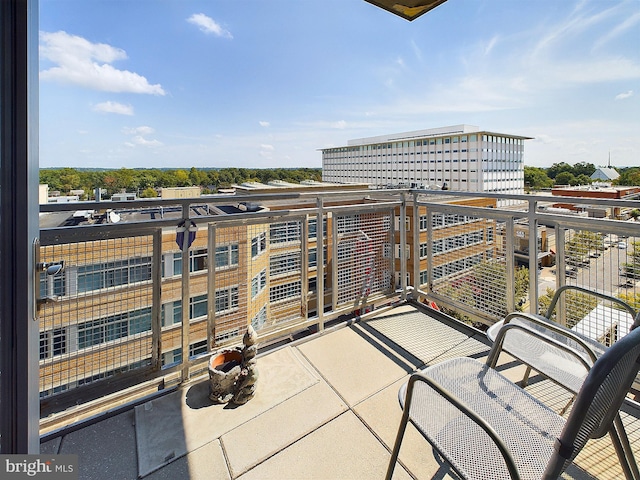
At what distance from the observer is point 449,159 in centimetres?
4956

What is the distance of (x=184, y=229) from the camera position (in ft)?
6.09

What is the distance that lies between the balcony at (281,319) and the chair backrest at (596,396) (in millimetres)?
792

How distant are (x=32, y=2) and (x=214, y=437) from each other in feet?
5.86

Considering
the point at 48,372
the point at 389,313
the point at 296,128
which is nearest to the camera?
the point at 48,372

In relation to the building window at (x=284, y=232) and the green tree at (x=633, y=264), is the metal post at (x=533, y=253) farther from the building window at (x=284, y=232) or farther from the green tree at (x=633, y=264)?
the building window at (x=284, y=232)

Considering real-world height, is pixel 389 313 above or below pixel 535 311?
below

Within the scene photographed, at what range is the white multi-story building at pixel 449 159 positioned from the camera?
4728cm

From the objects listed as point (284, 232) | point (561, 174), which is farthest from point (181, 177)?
point (561, 174)

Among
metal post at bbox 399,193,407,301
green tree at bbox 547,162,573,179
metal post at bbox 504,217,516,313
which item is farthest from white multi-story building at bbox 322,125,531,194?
metal post at bbox 504,217,516,313

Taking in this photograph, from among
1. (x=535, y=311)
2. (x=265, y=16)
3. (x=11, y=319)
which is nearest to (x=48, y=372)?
(x=11, y=319)

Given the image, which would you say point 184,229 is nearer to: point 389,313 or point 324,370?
point 324,370

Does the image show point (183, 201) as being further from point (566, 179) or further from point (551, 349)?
point (566, 179)

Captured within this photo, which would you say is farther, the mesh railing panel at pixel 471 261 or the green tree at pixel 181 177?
the green tree at pixel 181 177

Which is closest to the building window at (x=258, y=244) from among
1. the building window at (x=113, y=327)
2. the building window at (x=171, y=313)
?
the building window at (x=171, y=313)
